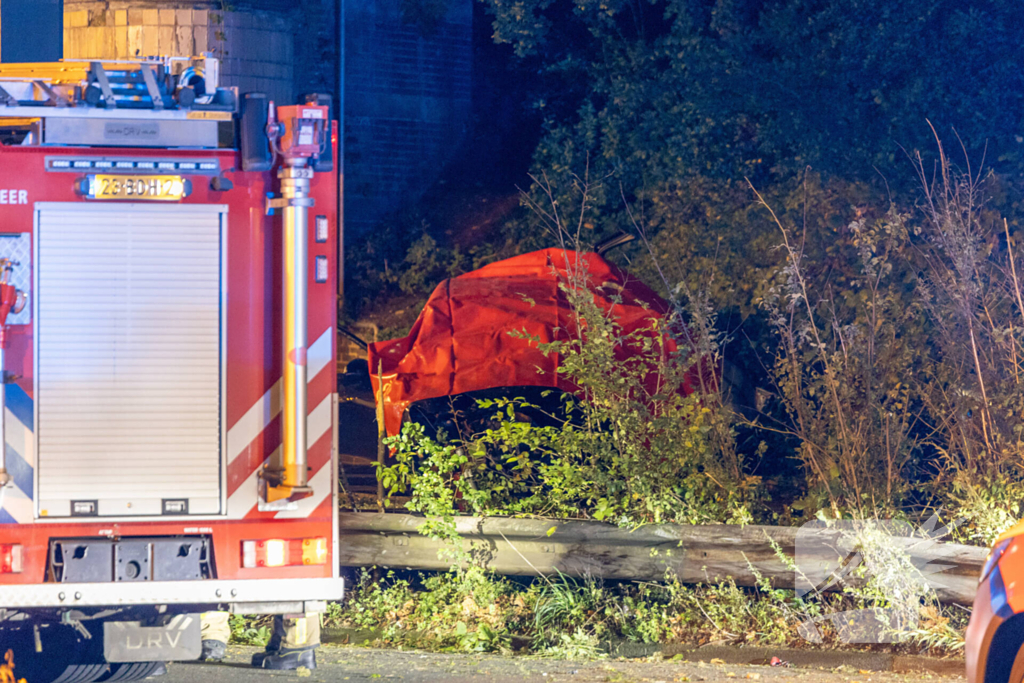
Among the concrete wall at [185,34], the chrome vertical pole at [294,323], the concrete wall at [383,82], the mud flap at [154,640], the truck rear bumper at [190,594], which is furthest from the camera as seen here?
the concrete wall at [383,82]

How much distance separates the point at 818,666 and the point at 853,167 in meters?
8.95

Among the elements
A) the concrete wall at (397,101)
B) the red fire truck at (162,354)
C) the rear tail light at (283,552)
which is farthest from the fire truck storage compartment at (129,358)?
the concrete wall at (397,101)

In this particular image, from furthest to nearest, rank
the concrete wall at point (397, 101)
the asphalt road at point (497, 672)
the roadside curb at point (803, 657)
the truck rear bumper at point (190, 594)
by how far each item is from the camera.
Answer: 1. the concrete wall at point (397, 101)
2. the roadside curb at point (803, 657)
3. the asphalt road at point (497, 672)
4. the truck rear bumper at point (190, 594)

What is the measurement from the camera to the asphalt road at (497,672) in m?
5.71

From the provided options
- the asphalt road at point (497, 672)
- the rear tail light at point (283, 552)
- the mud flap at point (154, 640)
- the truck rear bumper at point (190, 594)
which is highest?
the rear tail light at point (283, 552)

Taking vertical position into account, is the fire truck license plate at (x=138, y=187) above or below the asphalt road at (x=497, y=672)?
above

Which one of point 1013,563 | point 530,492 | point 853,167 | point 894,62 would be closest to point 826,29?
point 894,62

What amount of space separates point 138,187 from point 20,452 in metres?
1.27

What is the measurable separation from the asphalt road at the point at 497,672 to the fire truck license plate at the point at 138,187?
263cm

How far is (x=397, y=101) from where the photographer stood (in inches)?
711

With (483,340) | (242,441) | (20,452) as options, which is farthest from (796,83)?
(20,452)

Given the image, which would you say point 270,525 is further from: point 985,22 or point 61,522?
point 985,22

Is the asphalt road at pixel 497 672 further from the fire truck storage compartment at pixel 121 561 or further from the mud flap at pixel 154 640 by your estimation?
the fire truck storage compartment at pixel 121 561

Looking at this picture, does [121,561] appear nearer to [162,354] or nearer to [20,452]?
[20,452]
